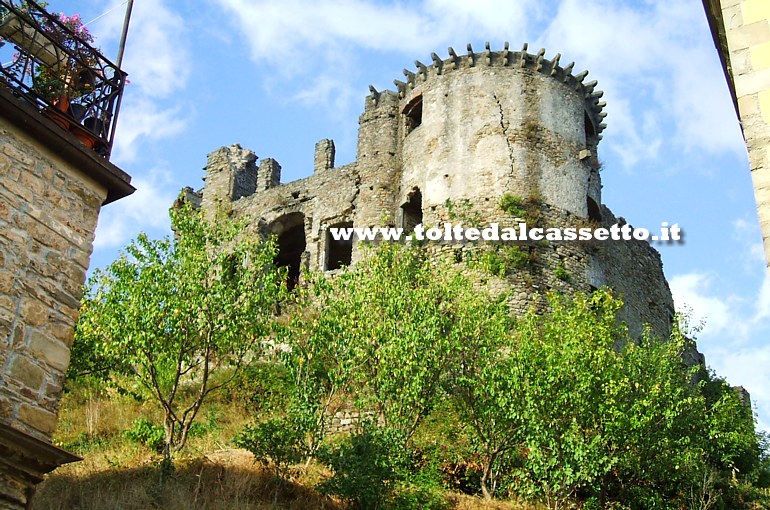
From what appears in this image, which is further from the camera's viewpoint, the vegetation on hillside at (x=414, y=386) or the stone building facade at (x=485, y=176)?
the stone building facade at (x=485, y=176)

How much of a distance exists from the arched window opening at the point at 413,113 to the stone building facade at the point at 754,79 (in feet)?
66.2

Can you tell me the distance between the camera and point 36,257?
745 cm

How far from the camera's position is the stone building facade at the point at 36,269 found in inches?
274

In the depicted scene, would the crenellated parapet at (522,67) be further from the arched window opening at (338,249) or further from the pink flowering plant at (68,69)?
the pink flowering plant at (68,69)

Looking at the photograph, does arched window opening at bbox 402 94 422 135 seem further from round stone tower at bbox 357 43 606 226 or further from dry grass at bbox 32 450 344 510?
dry grass at bbox 32 450 344 510

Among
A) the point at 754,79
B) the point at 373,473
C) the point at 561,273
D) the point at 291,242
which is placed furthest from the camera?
the point at 291,242

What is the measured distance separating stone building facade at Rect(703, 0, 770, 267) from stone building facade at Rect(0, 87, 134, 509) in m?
4.95

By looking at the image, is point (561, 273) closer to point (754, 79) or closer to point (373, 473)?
point (373, 473)

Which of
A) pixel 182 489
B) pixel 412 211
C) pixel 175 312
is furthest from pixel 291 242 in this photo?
pixel 182 489

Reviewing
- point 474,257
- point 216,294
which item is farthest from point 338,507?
point 474,257

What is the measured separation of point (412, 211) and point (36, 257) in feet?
58.9

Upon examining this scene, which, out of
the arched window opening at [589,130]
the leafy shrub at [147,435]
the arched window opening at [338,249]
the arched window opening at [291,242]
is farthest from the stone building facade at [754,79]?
the arched window opening at [291,242]

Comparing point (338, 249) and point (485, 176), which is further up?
point (485, 176)

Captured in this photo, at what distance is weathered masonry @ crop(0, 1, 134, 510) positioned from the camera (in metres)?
6.96
